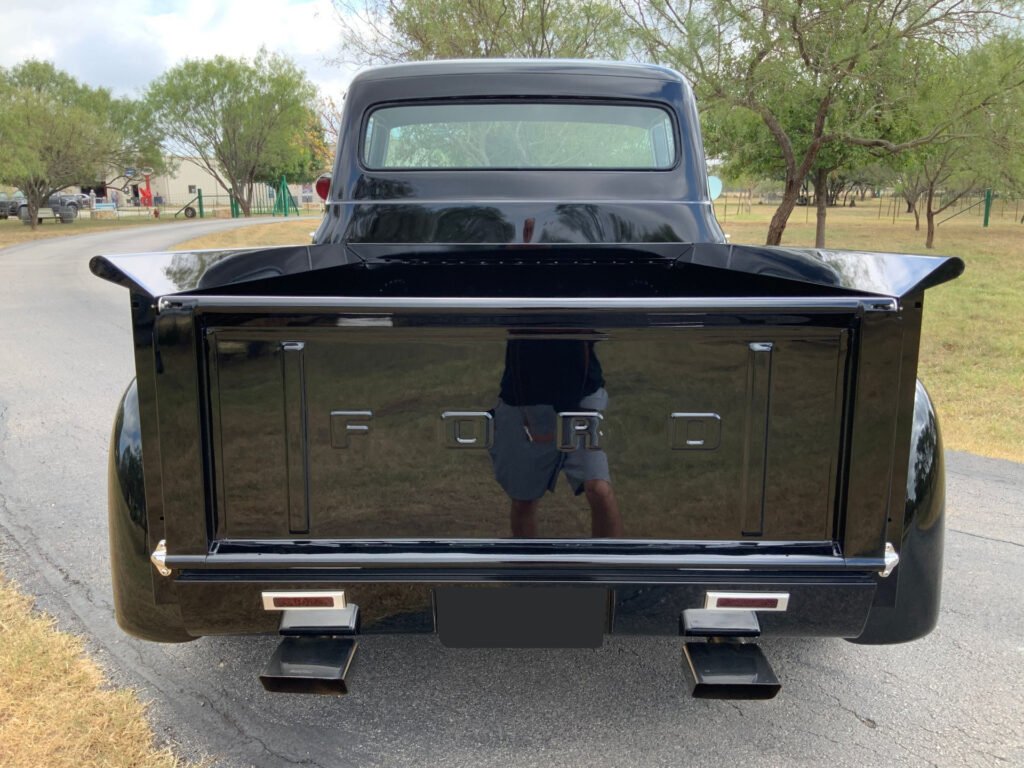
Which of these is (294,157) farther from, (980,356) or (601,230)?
(601,230)

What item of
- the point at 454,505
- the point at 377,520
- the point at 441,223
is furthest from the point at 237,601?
the point at 441,223

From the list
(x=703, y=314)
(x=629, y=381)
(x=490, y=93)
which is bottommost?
(x=629, y=381)

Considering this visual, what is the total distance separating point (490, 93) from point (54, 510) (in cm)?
305

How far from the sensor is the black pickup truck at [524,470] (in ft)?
6.23

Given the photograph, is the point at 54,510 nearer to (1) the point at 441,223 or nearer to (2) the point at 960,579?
(1) the point at 441,223

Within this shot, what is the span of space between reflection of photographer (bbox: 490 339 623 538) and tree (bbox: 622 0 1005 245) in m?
10.1

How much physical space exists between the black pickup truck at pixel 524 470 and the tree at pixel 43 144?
105 feet

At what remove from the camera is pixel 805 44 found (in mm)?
10859

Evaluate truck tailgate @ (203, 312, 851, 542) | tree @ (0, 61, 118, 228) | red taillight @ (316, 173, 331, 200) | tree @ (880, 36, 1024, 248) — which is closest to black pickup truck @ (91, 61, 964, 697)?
truck tailgate @ (203, 312, 851, 542)

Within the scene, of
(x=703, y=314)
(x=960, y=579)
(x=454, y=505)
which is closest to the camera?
(x=703, y=314)

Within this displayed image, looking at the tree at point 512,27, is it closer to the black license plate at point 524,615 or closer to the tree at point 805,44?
the tree at point 805,44

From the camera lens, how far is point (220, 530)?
2018mm

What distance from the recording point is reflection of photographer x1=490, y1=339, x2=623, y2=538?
6.38ft

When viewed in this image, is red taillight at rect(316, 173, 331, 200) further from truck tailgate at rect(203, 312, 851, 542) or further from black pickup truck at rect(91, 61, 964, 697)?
truck tailgate at rect(203, 312, 851, 542)
